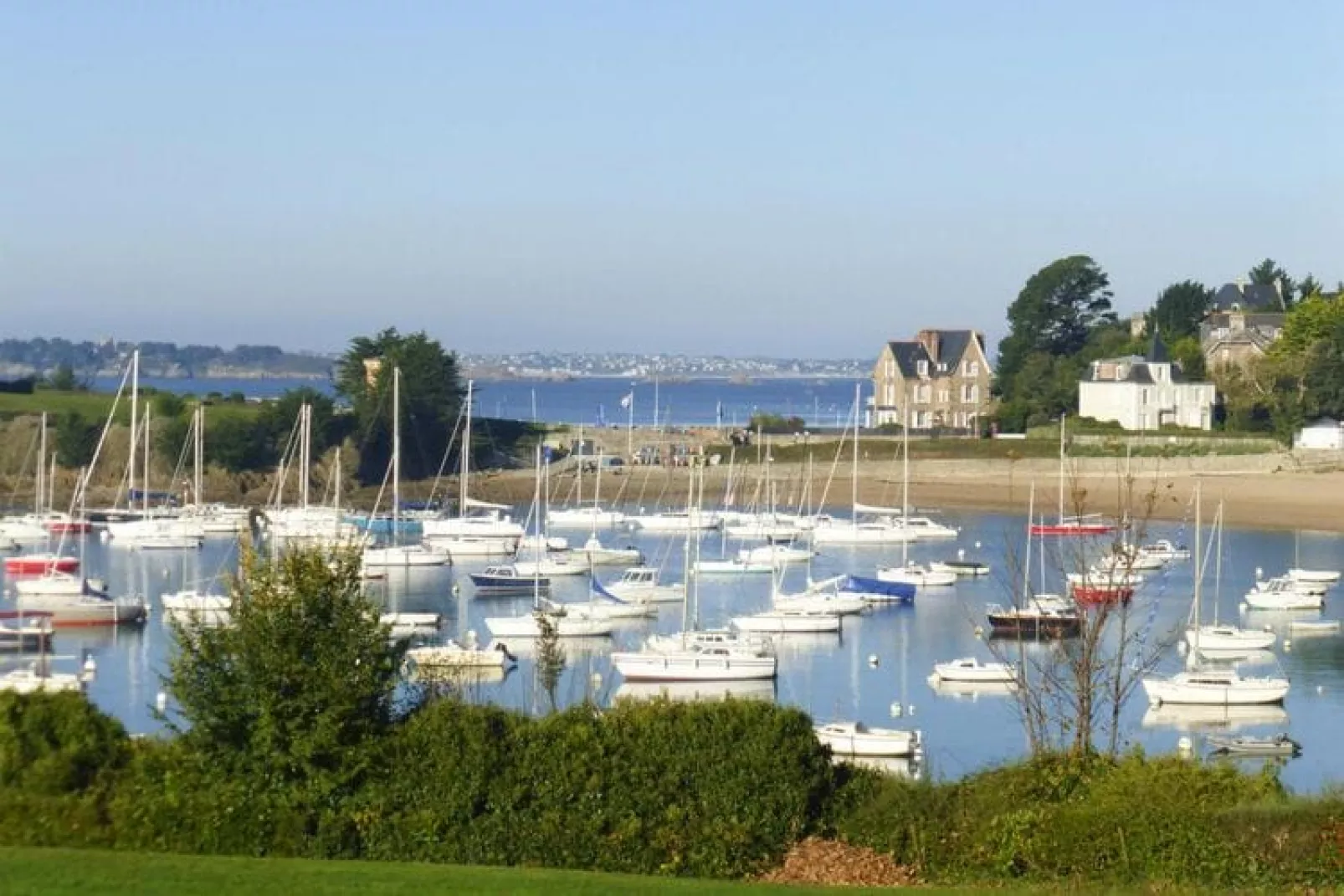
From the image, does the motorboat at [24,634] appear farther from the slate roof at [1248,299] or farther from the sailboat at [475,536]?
the slate roof at [1248,299]

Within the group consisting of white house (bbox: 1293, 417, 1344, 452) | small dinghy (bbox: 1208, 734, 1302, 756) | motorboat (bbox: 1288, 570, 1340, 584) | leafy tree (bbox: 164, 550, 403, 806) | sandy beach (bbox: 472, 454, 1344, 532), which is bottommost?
small dinghy (bbox: 1208, 734, 1302, 756)

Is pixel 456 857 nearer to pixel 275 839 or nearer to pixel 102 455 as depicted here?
pixel 275 839

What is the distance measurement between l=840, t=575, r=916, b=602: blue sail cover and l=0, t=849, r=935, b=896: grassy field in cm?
3710

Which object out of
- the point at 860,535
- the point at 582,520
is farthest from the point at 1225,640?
the point at 582,520

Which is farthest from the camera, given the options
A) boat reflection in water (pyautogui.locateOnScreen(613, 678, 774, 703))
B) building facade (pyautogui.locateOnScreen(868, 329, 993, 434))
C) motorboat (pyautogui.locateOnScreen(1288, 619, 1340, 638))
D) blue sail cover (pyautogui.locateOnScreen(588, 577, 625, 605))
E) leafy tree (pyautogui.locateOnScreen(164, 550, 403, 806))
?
building facade (pyautogui.locateOnScreen(868, 329, 993, 434))

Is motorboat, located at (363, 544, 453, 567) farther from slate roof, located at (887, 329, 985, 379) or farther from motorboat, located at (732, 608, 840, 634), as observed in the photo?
slate roof, located at (887, 329, 985, 379)

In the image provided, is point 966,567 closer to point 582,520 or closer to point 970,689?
point 582,520

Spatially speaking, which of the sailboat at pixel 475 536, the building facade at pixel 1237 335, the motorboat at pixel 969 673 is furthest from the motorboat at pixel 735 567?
the building facade at pixel 1237 335

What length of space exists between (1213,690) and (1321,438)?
5057cm

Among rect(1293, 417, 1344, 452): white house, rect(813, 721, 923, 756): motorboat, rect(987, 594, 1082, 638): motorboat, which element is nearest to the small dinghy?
rect(813, 721, 923, 756): motorboat

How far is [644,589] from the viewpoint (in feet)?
161

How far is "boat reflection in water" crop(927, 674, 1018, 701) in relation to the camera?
36.7m

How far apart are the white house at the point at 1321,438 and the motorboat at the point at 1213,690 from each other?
4913 centimetres

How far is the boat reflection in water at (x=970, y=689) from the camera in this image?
36688mm
